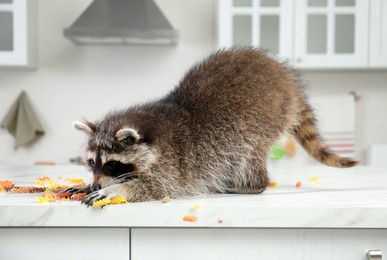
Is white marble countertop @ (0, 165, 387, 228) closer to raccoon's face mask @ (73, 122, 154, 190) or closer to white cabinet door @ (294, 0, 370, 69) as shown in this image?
raccoon's face mask @ (73, 122, 154, 190)

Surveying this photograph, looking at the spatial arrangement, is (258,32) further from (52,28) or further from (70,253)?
(70,253)

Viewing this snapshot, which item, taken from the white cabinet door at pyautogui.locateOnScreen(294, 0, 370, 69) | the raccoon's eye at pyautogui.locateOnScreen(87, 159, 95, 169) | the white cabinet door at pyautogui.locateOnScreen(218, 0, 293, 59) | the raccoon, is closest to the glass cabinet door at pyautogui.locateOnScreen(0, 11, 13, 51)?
the white cabinet door at pyautogui.locateOnScreen(218, 0, 293, 59)

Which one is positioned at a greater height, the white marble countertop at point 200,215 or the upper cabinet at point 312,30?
the upper cabinet at point 312,30

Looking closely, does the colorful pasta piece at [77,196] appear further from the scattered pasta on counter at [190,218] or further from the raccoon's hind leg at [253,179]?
the raccoon's hind leg at [253,179]

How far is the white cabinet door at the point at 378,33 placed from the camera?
11.1 ft

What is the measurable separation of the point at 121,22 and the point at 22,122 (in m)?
0.98

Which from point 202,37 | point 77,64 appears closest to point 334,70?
point 202,37

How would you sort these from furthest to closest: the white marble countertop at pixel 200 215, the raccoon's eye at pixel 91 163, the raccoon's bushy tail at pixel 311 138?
the raccoon's bushy tail at pixel 311 138 < the raccoon's eye at pixel 91 163 < the white marble countertop at pixel 200 215

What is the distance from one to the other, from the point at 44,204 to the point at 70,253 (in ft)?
0.38

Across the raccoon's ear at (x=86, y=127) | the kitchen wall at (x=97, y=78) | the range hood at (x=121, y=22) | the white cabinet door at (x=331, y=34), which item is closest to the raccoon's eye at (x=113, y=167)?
the raccoon's ear at (x=86, y=127)

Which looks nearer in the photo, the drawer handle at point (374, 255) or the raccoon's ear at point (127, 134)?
the drawer handle at point (374, 255)

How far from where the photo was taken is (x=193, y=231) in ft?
3.71

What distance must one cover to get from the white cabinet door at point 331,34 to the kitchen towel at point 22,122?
5.82ft

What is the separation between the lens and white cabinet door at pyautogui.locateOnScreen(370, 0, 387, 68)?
3.39 metres
